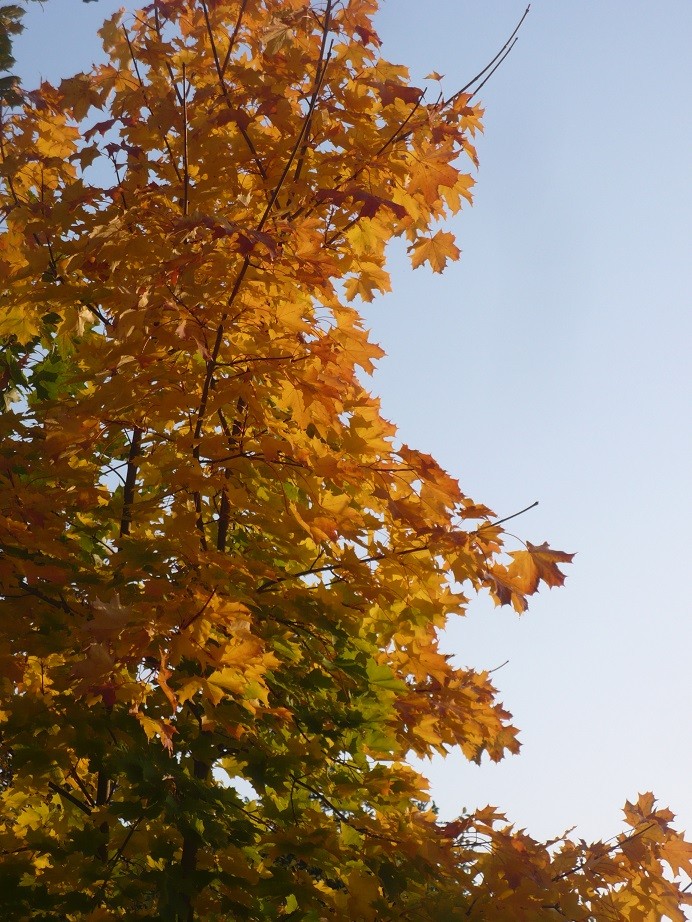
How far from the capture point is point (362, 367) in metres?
3.76

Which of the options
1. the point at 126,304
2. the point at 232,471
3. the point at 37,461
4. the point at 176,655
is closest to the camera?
the point at 176,655

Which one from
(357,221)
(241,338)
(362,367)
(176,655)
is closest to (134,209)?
(241,338)

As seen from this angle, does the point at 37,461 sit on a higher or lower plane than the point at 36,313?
lower

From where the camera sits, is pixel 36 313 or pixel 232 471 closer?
pixel 232 471

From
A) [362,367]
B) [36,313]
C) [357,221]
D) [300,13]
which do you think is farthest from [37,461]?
[300,13]

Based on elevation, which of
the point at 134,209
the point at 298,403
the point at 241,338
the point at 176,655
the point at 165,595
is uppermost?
the point at 134,209

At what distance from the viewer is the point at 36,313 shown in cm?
468

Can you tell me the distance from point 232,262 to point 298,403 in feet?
1.92

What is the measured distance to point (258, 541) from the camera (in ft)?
13.7

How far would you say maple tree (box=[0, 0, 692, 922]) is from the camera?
3.25 m

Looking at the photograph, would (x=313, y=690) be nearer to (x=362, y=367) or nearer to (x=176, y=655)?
(x=176, y=655)

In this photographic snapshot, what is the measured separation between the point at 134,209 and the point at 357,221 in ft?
3.21

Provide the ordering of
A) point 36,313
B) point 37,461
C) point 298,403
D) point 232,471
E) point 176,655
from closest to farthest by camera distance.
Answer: point 176,655
point 298,403
point 232,471
point 37,461
point 36,313

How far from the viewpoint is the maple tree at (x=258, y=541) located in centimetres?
325
